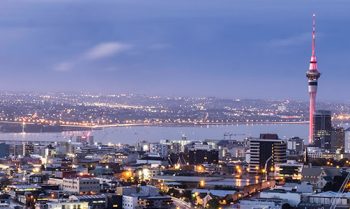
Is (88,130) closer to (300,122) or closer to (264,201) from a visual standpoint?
(300,122)

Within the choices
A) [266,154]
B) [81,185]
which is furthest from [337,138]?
[81,185]

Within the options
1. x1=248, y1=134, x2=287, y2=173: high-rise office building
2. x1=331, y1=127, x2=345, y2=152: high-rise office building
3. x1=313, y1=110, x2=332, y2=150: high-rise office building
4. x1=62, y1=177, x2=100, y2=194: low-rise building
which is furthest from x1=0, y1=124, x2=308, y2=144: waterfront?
x1=62, y1=177, x2=100, y2=194: low-rise building

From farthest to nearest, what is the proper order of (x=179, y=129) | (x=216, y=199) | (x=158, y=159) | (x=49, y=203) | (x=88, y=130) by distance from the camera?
(x=179, y=129), (x=88, y=130), (x=158, y=159), (x=216, y=199), (x=49, y=203)

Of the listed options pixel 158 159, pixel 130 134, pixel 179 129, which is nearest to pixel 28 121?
pixel 130 134

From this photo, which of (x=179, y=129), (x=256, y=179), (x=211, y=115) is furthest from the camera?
(x=211, y=115)

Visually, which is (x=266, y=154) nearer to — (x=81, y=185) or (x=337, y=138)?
(x=81, y=185)

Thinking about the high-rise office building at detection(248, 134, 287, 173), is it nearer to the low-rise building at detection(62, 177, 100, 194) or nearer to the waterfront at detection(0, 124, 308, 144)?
the low-rise building at detection(62, 177, 100, 194)
